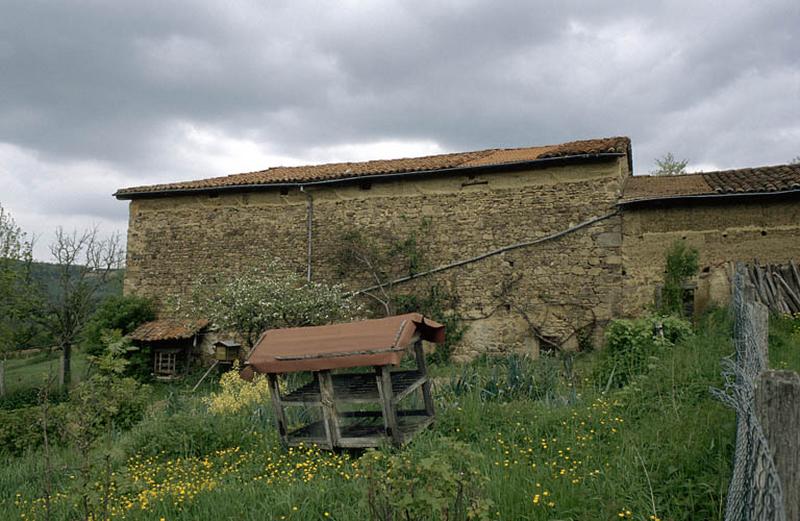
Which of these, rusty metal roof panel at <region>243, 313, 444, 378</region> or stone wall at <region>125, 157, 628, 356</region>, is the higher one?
stone wall at <region>125, 157, 628, 356</region>

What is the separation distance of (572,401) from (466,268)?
244 inches

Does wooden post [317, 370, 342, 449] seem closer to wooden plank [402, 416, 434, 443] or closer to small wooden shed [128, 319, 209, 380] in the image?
wooden plank [402, 416, 434, 443]

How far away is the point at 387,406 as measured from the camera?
5.25 meters

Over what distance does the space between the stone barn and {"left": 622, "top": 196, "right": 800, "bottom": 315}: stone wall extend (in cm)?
2

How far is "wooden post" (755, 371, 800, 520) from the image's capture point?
2125mm

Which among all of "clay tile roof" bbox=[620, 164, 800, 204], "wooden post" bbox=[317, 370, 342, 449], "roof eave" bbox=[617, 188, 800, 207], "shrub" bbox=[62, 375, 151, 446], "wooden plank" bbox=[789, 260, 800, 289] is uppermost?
"clay tile roof" bbox=[620, 164, 800, 204]

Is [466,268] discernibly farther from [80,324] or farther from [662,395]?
[80,324]

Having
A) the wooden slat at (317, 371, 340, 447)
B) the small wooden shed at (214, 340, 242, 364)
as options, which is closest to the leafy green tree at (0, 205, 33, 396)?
the small wooden shed at (214, 340, 242, 364)

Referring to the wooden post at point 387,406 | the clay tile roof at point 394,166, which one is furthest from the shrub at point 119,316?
the wooden post at point 387,406

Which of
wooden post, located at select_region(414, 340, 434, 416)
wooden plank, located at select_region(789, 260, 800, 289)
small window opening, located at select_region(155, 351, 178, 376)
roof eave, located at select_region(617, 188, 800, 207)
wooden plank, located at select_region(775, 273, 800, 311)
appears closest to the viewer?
wooden post, located at select_region(414, 340, 434, 416)

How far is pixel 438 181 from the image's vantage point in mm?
12398

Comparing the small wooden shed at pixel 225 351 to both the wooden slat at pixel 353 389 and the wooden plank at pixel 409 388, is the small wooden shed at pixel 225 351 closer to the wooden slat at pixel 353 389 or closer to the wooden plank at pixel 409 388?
the wooden slat at pixel 353 389

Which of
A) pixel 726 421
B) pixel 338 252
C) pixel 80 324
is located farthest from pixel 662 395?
pixel 80 324

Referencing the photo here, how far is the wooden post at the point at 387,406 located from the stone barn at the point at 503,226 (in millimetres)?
6738
